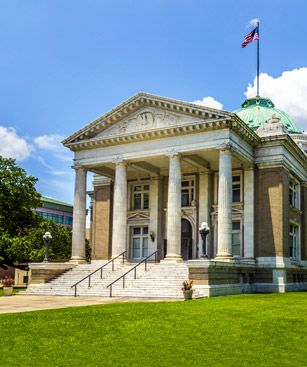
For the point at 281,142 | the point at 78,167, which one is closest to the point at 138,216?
the point at 78,167

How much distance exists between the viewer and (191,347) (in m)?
12.9

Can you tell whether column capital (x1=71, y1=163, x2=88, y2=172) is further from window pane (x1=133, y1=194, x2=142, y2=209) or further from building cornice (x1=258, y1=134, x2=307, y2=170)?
building cornice (x1=258, y1=134, x2=307, y2=170)

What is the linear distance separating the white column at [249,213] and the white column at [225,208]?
14.8 ft

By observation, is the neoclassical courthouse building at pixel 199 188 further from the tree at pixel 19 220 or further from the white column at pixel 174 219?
the tree at pixel 19 220

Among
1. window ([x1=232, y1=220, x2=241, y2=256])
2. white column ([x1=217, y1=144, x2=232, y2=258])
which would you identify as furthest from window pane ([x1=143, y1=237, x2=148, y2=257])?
white column ([x1=217, y1=144, x2=232, y2=258])

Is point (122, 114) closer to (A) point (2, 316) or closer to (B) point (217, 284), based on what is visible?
(B) point (217, 284)

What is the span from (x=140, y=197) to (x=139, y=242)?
369 centimetres

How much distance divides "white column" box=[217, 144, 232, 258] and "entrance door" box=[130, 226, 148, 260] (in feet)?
34.5

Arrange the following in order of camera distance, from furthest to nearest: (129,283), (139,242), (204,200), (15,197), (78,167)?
1. (15,197)
2. (139,242)
3. (204,200)
4. (78,167)
5. (129,283)

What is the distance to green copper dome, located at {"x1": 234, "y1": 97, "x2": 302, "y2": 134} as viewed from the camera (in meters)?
49.4

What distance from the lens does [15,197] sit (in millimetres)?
46125

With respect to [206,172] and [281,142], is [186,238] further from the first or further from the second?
[281,142]

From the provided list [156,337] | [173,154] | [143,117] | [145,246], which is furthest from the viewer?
[145,246]

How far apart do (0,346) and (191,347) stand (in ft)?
15.3
